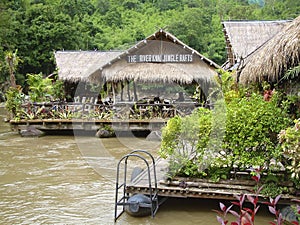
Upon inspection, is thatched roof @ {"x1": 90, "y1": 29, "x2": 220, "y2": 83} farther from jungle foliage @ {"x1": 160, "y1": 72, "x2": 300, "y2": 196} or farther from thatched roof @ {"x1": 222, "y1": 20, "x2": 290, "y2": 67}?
jungle foliage @ {"x1": 160, "y1": 72, "x2": 300, "y2": 196}

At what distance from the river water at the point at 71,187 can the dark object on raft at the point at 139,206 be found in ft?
0.32

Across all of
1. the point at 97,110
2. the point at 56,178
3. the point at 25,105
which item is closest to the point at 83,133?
the point at 97,110

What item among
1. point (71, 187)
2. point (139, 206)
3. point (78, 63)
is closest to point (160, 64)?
point (78, 63)

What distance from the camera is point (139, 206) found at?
595cm

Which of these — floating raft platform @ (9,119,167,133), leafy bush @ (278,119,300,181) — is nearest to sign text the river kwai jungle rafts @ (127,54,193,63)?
floating raft platform @ (9,119,167,133)

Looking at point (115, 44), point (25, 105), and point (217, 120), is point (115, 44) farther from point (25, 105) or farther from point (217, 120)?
point (217, 120)

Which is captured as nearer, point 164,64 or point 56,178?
point 56,178

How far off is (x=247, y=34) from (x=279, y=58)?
10.2 meters

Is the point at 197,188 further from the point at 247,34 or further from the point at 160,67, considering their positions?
the point at 247,34

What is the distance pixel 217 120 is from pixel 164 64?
9633mm

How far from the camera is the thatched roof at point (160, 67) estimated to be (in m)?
15.2

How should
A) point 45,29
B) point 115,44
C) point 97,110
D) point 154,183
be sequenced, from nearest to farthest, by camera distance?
point 154,183 < point 97,110 < point 45,29 < point 115,44

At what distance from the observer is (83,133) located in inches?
572

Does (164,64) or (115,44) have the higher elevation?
(115,44)
